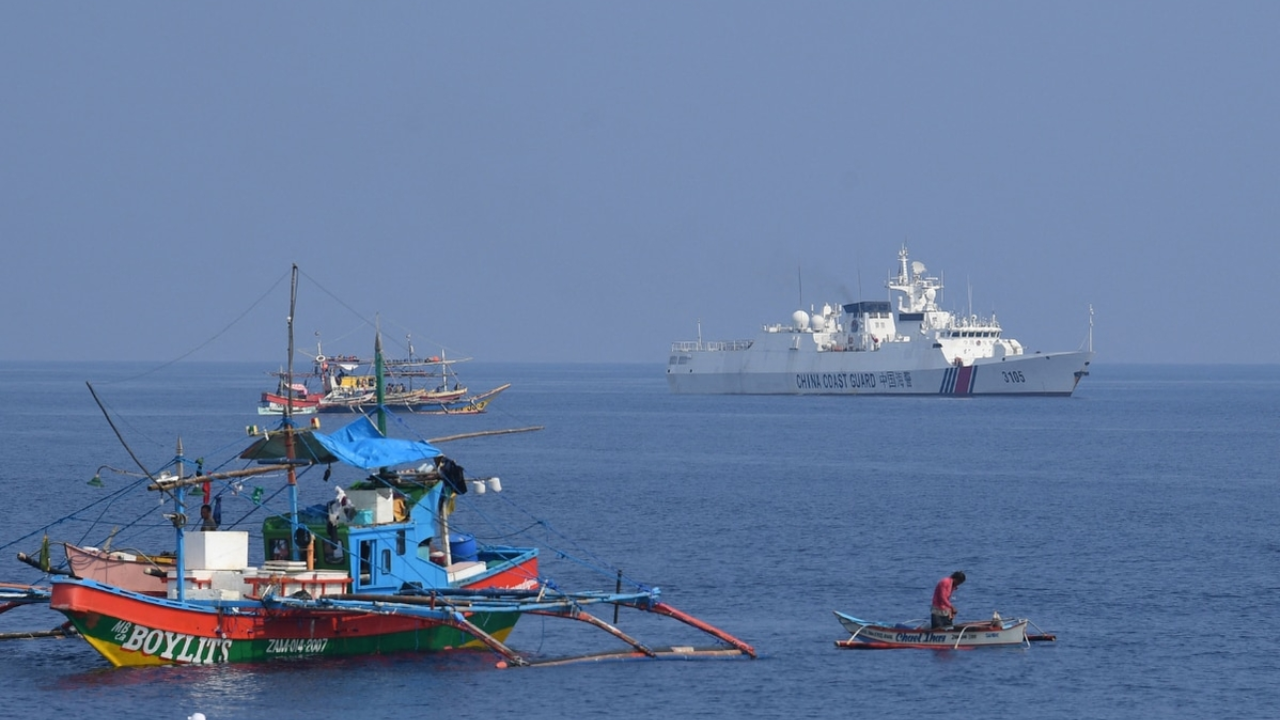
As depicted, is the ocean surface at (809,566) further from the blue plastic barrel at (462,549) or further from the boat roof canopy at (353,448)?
the boat roof canopy at (353,448)

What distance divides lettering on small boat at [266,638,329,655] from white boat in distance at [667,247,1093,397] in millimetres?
99928

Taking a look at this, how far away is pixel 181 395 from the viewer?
16800cm

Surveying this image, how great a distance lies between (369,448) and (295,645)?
13.8 ft

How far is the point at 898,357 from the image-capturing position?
429 ft

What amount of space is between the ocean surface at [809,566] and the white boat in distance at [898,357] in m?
29.9

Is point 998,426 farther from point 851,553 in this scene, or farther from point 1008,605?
point 1008,605

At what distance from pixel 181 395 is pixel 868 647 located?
145 metres

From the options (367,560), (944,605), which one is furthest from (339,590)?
(944,605)

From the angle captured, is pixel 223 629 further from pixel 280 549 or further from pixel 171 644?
pixel 280 549

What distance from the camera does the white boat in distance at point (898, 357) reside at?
414 ft

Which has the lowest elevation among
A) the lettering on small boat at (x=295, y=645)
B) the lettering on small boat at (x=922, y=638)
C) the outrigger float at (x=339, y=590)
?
the lettering on small boat at (x=922, y=638)

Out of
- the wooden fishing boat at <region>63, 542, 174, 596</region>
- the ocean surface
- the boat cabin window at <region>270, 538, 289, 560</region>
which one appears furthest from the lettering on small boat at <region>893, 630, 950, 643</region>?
the wooden fishing boat at <region>63, 542, 174, 596</region>

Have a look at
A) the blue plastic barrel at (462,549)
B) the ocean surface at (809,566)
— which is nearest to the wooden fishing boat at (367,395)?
the ocean surface at (809,566)

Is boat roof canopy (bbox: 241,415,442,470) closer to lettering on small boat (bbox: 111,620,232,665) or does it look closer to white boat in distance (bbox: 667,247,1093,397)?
lettering on small boat (bbox: 111,620,232,665)
